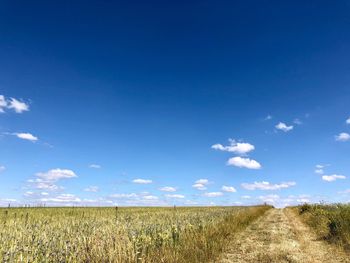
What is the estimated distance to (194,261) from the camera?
450 inches

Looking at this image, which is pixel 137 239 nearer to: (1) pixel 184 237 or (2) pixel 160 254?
(2) pixel 160 254

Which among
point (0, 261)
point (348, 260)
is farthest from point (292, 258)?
point (0, 261)

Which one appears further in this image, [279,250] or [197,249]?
[279,250]

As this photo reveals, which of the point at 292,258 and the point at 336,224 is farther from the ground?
the point at 336,224

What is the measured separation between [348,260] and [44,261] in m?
11.2

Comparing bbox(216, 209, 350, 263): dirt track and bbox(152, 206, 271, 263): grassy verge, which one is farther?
bbox(216, 209, 350, 263): dirt track

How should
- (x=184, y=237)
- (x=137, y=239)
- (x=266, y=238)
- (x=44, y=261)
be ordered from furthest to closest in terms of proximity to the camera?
(x=266, y=238) < (x=184, y=237) < (x=137, y=239) < (x=44, y=261)

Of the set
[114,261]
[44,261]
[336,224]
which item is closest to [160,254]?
[114,261]

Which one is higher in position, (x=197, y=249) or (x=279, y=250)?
(x=197, y=249)

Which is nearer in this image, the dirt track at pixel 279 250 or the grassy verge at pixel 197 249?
the grassy verge at pixel 197 249

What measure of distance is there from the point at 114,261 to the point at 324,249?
1111 centimetres

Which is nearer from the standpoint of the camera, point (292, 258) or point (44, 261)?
point (44, 261)

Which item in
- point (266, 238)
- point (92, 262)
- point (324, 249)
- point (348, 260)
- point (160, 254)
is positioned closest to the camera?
point (92, 262)

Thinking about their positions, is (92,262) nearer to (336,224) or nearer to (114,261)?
(114,261)
